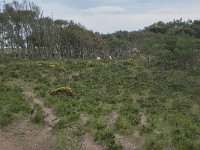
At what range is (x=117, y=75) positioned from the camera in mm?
46469

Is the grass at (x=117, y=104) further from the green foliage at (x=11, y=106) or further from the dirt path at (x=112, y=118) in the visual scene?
the dirt path at (x=112, y=118)

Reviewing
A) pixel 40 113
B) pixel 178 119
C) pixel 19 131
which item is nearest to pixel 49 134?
pixel 19 131

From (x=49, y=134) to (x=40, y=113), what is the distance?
10.6 ft

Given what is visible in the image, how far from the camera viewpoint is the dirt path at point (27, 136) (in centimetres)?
1783

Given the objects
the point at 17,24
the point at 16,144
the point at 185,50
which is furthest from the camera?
the point at 17,24

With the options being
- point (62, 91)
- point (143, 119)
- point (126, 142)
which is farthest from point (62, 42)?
point (126, 142)

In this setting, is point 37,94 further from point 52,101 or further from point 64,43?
point 64,43

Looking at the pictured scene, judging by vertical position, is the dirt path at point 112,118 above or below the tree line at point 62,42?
below

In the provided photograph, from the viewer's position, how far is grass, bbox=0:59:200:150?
19.7 m

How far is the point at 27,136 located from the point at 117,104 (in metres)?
11.3

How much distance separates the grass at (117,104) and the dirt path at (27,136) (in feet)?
1.70

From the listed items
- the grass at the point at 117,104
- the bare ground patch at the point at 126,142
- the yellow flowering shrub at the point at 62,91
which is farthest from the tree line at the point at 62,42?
the bare ground patch at the point at 126,142

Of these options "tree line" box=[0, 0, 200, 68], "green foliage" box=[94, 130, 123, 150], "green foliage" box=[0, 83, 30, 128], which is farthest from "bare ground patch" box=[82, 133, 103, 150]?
"tree line" box=[0, 0, 200, 68]

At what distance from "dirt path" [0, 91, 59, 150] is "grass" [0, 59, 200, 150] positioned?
52 cm
